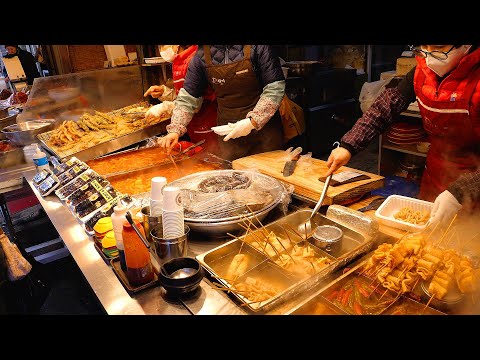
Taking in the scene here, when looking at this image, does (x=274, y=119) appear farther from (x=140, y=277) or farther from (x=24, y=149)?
(x=24, y=149)

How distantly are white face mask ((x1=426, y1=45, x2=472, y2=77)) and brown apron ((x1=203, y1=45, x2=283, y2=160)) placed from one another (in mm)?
1555

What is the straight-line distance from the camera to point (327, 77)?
7.21m

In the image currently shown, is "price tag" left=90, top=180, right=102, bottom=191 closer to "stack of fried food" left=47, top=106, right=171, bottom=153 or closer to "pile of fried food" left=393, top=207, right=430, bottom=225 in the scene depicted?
"stack of fried food" left=47, top=106, right=171, bottom=153

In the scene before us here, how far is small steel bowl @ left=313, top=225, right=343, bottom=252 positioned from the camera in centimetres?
185

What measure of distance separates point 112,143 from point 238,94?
150 centimetres

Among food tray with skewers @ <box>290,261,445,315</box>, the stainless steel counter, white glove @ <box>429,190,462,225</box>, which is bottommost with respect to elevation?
food tray with skewers @ <box>290,261,445,315</box>

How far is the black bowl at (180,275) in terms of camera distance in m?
1.56

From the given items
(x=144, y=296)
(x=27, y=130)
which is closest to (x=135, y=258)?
(x=144, y=296)

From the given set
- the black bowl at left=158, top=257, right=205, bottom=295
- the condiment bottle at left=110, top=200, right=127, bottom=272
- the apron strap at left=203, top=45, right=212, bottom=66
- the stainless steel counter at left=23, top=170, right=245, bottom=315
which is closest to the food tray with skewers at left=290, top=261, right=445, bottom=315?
the stainless steel counter at left=23, top=170, right=245, bottom=315

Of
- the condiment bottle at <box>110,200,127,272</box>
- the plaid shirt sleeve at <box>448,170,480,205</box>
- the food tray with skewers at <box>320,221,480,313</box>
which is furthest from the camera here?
the plaid shirt sleeve at <box>448,170,480,205</box>

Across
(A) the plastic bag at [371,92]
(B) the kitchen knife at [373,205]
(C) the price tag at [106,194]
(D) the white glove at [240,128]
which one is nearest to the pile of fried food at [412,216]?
(B) the kitchen knife at [373,205]

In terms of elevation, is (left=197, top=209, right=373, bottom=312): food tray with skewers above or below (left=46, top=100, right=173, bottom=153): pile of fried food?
below
